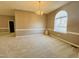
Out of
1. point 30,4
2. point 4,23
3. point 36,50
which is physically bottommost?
point 36,50

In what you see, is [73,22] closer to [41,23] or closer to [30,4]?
[30,4]

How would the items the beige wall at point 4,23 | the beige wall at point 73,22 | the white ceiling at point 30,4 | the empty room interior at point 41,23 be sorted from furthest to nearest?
the beige wall at point 4,23 < the empty room interior at point 41,23 < the white ceiling at point 30,4 < the beige wall at point 73,22

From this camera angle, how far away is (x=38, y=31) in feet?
28.6

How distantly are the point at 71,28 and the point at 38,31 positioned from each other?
14.6 feet

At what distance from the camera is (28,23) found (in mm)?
8172

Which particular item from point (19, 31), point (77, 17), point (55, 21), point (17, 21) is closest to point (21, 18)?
point (17, 21)

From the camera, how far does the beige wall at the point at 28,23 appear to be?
25.2 feet

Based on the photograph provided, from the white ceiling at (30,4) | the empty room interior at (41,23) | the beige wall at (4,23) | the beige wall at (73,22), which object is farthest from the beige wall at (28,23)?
the beige wall at (4,23)

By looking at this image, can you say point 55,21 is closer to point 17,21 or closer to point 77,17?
point 77,17

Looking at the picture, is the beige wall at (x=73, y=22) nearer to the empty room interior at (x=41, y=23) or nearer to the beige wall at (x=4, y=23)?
the empty room interior at (x=41, y=23)

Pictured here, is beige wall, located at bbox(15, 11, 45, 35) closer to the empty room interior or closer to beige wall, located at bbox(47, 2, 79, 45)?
the empty room interior

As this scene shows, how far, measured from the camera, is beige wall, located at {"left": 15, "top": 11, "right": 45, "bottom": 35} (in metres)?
7.69

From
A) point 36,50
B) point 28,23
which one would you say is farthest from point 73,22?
point 28,23

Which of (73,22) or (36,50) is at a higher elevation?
(73,22)
